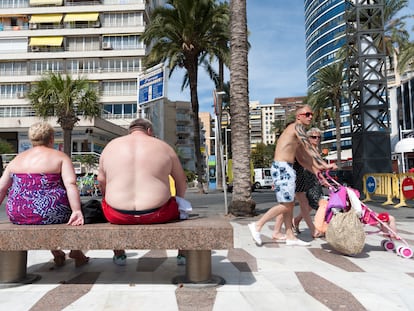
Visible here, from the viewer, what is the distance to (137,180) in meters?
3.04

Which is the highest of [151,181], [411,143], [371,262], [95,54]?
[95,54]

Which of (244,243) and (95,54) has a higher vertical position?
(95,54)

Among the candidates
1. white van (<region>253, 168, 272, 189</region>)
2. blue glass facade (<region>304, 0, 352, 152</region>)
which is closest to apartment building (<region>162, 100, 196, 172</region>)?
blue glass facade (<region>304, 0, 352, 152</region>)

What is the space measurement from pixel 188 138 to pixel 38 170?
81.8 m

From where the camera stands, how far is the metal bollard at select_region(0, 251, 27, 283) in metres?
3.22

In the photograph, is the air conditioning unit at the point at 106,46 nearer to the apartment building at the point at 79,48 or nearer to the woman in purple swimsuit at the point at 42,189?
the apartment building at the point at 79,48

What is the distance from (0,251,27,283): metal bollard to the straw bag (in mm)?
3108

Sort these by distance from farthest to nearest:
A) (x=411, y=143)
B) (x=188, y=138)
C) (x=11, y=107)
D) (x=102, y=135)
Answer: (x=188, y=138) < (x=11, y=107) < (x=102, y=135) < (x=411, y=143)

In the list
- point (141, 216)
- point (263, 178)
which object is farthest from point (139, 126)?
point (263, 178)

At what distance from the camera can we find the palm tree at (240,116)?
8.41 meters

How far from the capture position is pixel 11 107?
48438 mm

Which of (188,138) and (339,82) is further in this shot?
(188,138)

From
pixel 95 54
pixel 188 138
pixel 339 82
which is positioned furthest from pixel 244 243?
pixel 188 138

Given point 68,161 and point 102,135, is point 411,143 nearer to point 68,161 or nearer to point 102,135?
point 68,161
